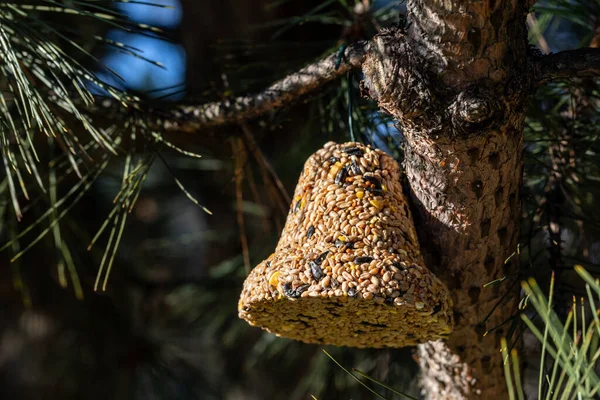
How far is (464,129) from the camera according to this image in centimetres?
69

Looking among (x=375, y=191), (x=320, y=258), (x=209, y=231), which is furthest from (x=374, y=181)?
(x=209, y=231)

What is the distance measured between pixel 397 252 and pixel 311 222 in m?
0.10

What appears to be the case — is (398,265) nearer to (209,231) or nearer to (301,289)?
(301,289)

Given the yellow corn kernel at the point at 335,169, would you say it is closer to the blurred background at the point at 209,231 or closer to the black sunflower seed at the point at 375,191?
the black sunflower seed at the point at 375,191

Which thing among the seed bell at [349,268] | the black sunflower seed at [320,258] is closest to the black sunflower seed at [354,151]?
the seed bell at [349,268]

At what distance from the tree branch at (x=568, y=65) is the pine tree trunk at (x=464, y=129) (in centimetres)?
2

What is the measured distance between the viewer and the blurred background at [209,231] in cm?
112

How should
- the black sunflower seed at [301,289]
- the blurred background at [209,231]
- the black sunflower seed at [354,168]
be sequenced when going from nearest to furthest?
1. the black sunflower seed at [301,289]
2. the black sunflower seed at [354,168]
3. the blurred background at [209,231]

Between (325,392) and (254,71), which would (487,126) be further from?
(325,392)

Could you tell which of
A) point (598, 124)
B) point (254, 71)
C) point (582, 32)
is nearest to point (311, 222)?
point (598, 124)

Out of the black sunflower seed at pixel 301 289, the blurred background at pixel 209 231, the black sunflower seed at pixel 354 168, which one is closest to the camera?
the black sunflower seed at pixel 301 289

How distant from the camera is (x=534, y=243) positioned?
1743 mm

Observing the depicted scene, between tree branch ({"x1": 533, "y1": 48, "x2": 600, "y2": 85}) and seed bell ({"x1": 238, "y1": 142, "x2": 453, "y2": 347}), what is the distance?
0.59 feet

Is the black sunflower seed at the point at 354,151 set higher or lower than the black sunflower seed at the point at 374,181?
higher
